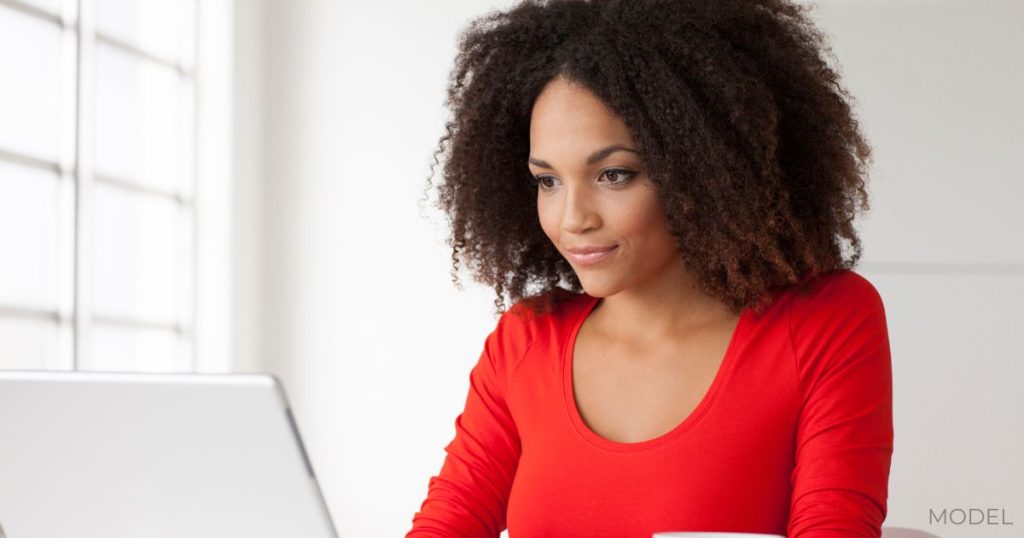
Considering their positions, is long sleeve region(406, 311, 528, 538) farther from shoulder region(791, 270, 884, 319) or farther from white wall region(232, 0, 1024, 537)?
white wall region(232, 0, 1024, 537)

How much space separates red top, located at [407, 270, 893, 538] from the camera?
1469 millimetres

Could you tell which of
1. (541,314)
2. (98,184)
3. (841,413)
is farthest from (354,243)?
(841,413)

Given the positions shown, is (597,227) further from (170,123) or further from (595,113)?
(170,123)

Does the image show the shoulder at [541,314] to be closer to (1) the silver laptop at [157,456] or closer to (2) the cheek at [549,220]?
(2) the cheek at [549,220]

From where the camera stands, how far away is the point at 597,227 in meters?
1.58

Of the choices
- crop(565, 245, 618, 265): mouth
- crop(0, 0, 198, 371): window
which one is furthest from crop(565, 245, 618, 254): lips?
crop(0, 0, 198, 371): window

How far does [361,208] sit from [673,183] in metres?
2.61

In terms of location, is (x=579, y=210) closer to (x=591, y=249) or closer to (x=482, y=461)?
(x=591, y=249)

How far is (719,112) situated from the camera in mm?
1605

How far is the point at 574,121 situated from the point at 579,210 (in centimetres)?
12

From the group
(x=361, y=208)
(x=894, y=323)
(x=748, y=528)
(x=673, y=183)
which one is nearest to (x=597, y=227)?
(x=673, y=183)

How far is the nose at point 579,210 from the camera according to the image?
1.56 meters

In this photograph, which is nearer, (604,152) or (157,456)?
(157,456)

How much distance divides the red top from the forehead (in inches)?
11.7
